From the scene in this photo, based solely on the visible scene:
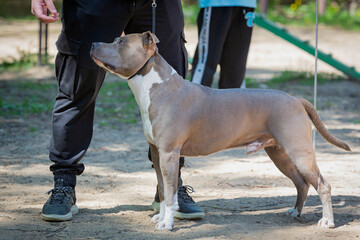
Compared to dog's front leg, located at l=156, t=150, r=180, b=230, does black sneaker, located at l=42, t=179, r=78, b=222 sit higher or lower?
lower

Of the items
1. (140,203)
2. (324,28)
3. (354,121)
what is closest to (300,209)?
(140,203)

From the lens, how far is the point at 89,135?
395 centimetres

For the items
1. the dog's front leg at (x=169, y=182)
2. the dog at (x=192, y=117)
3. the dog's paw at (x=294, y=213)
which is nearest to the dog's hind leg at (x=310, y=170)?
the dog at (x=192, y=117)

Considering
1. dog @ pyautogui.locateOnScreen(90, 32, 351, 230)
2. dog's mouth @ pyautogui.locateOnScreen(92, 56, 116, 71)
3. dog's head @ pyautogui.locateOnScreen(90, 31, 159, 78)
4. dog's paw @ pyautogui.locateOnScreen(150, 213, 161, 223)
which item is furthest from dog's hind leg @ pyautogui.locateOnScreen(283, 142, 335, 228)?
dog's mouth @ pyautogui.locateOnScreen(92, 56, 116, 71)

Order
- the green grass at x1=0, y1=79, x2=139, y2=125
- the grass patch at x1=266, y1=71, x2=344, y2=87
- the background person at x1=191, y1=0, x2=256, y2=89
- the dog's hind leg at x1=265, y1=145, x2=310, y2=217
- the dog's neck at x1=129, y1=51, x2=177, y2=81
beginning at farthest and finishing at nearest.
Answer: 1. the grass patch at x1=266, y1=71, x2=344, y2=87
2. the green grass at x1=0, y1=79, x2=139, y2=125
3. the background person at x1=191, y1=0, x2=256, y2=89
4. the dog's hind leg at x1=265, y1=145, x2=310, y2=217
5. the dog's neck at x1=129, y1=51, x2=177, y2=81

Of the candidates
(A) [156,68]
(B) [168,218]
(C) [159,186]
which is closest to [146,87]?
(A) [156,68]

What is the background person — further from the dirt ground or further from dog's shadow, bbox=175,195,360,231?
dog's shadow, bbox=175,195,360,231

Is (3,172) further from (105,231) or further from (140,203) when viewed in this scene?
(105,231)

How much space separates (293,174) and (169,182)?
0.98m

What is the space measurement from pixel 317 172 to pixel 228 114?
0.72 metres

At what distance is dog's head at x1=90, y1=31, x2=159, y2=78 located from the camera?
3379 millimetres

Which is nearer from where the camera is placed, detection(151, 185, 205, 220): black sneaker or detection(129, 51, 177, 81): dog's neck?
detection(129, 51, 177, 81): dog's neck

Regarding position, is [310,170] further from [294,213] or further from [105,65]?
[105,65]

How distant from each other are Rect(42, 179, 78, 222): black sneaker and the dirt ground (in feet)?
0.20
